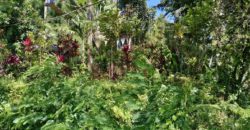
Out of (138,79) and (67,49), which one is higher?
(138,79)

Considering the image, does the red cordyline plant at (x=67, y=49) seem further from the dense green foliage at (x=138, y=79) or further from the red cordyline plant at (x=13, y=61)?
the red cordyline plant at (x=13, y=61)

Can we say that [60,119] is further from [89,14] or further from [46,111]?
[89,14]

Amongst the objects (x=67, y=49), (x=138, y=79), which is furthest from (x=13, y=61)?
(x=138, y=79)

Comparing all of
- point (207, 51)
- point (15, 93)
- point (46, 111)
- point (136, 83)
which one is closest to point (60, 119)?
point (46, 111)

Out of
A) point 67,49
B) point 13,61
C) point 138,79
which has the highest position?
point 138,79

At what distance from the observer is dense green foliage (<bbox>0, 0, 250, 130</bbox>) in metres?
2.85

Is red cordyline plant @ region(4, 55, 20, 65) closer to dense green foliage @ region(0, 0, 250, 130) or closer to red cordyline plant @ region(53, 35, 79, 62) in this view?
dense green foliage @ region(0, 0, 250, 130)

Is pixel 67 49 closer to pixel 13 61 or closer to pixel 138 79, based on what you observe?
pixel 13 61

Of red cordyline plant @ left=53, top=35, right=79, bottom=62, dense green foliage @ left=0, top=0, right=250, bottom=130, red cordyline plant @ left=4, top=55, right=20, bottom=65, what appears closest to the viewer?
dense green foliage @ left=0, top=0, right=250, bottom=130

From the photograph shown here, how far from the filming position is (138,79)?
296cm

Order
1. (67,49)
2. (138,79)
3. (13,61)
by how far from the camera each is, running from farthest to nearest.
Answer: (67,49) → (13,61) → (138,79)

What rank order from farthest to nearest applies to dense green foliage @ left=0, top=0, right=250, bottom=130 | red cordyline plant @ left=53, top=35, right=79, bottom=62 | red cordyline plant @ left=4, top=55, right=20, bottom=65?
red cordyline plant @ left=53, top=35, right=79, bottom=62 → red cordyline plant @ left=4, top=55, right=20, bottom=65 → dense green foliage @ left=0, top=0, right=250, bottom=130

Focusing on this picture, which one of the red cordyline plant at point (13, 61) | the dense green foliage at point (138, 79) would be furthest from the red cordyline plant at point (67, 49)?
the red cordyline plant at point (13, 61)

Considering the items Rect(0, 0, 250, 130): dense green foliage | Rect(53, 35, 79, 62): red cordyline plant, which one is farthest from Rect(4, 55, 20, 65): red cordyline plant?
Rect(53, 35, 79, 62): red cordyline plant
